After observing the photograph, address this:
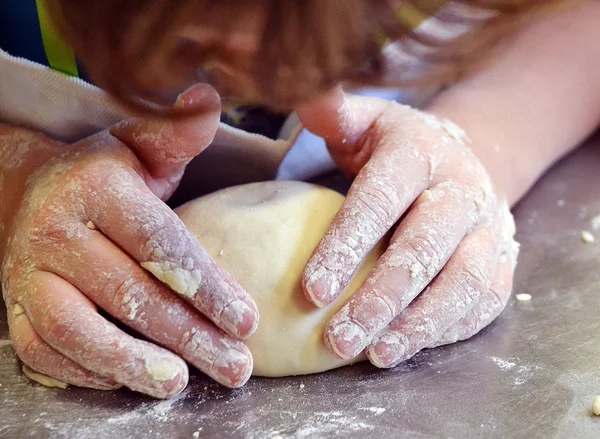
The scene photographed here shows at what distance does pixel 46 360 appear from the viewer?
647 millimetres

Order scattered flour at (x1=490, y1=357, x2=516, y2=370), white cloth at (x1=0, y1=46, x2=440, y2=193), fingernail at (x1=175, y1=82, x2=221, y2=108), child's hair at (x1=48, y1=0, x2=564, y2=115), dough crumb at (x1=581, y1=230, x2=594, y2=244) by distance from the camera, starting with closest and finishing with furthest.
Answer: child's hair at (x1=48, y1=0, x2=564, y2=115), fingernail at (x1=175, y1=82, x2=221, y2=108), scattered flour at (x1=490, y1=357, x2=516, y2=370), white cloth at (x1=0, y1=46, x2=440, y2=193), dough crumb at (x1=581, y1=230, x2=594, y2=244)

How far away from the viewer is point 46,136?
2.79 ft

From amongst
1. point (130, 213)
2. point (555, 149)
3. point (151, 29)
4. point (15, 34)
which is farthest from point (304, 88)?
point (555, 149)

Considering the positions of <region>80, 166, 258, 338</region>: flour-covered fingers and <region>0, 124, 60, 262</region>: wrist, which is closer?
<region>80, 166, 258, 338</region>: flour-covered fingers

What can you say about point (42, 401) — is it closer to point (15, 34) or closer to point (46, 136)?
point (46, 136)

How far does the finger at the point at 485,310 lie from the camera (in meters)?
0.73

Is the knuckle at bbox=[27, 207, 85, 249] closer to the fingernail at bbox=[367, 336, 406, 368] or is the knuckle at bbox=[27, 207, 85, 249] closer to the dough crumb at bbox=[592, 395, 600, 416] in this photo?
the fingernail at bbox=[367, 336, 406, 368]

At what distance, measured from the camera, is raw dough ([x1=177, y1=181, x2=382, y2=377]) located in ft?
2.24

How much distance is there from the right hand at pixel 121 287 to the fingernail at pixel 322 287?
2.6 inches

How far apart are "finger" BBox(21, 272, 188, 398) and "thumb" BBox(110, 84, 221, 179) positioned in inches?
7.7

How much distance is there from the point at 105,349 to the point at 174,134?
25 centimetres

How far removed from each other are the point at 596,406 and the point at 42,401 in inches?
23.3

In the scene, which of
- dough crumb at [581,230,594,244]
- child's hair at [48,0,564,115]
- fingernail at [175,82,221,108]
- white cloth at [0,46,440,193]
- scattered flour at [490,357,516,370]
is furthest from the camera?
dough crumb at [581,230,594,244]

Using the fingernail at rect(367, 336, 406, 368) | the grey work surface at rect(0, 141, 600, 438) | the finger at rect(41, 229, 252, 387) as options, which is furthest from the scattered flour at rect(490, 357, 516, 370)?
the finger at rect(41, 229, 252, 387)
